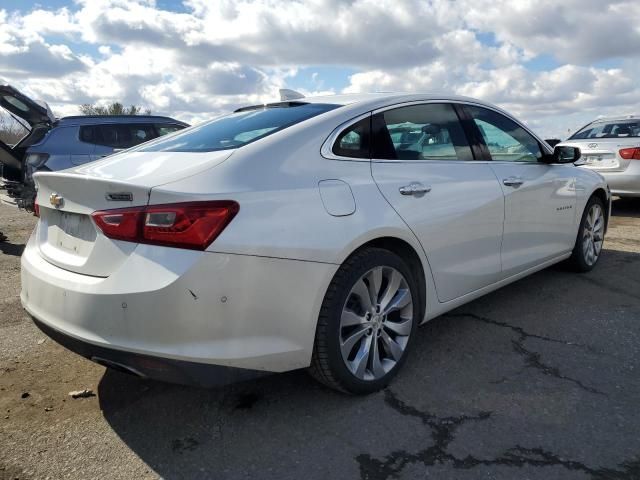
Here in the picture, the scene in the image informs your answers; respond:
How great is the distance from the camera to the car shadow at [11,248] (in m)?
6.72

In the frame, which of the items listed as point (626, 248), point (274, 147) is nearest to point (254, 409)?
point (274, 147)

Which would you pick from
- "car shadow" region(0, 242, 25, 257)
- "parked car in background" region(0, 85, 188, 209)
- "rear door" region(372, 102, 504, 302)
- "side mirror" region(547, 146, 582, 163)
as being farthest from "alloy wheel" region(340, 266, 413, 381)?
"parked car in background" region(0, 85, 188, 209)

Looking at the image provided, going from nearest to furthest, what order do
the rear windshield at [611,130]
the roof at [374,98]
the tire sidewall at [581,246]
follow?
the roof at [374,98]
the tire sidewall at [581,246]
the rear windshield at [611,130]

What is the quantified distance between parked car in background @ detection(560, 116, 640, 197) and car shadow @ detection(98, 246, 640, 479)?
537 centimetres

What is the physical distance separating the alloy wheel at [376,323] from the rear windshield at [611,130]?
757 cm

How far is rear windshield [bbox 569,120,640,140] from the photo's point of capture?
906cm

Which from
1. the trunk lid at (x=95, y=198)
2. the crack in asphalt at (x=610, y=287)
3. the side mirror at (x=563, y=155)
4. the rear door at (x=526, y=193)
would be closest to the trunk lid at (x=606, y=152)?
the crack in asphalt at (x=610, y=287)

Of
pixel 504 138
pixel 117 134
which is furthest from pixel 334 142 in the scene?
pixel 117 134

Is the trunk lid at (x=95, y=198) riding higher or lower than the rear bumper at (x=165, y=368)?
higher

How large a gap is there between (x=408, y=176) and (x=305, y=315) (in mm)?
1068

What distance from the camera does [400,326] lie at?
3090 millimetres

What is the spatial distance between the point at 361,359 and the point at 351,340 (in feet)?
0.45

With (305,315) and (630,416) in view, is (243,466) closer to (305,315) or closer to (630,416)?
(305,315)

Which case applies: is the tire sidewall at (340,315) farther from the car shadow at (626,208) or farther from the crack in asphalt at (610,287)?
the car shadow at (626,208)
